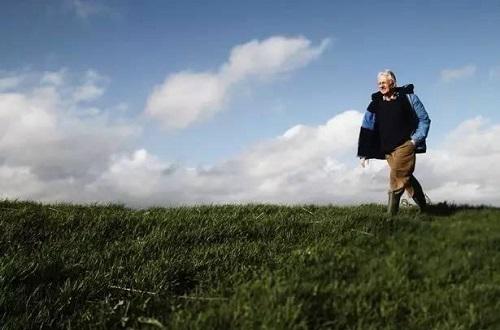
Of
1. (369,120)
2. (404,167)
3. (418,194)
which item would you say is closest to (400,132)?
(404,167)

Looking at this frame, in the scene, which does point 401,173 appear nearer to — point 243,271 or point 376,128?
point 376,128

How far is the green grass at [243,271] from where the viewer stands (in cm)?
568

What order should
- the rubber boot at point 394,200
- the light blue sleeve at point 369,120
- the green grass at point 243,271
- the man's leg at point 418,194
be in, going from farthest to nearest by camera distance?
the light blue sleeve at point 369,120
the man's leg at point 418,194
the rubber boot at point 394,200
the green grass at point 243,271

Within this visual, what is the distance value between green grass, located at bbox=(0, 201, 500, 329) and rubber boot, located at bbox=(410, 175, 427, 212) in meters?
2.08

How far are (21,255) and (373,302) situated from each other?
181 inches

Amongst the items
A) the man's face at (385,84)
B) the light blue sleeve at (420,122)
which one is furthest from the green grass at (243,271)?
the man's face at (385,84)

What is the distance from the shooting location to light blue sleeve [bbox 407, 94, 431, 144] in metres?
11.7

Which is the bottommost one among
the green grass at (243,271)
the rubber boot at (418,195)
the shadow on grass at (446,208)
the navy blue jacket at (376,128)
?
the green grass at (243,271)

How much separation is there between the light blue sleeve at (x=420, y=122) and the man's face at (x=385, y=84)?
0.57 meters

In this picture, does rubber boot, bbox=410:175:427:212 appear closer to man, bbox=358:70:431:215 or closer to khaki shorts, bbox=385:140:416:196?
man, bbox=358:70:431:215

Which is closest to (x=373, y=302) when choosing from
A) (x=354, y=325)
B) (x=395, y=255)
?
(x=354, y=325)

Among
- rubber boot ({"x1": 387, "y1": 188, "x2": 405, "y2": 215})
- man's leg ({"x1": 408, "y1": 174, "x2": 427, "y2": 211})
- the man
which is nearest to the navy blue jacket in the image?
the man

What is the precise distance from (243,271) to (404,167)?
5956mm

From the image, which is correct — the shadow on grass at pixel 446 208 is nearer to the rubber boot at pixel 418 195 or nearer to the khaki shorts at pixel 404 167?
the rubber boot at pixel 418 195
